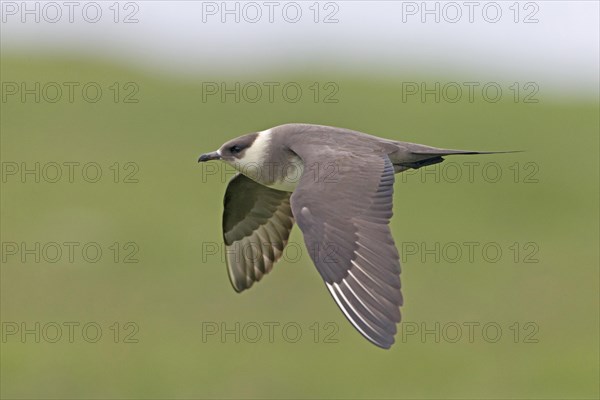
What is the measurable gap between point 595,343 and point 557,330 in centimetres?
43

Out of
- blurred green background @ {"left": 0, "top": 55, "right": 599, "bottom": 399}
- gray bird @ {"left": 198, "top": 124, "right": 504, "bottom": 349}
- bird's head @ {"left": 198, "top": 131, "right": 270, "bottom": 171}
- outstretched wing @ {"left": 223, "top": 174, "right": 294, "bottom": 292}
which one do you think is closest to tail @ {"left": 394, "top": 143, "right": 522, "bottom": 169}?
gray bird @ {"left": 198, "top": 124, "right": 504, "bottom": 349}

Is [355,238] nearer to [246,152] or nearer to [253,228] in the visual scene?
[246,152]

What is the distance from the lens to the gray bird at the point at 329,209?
21.7 feet

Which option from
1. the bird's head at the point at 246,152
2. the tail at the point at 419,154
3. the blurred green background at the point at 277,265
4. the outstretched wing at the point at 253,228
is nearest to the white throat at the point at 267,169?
the bird's head at the point at 246,152

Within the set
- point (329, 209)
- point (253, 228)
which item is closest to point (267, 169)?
point (253, 228)

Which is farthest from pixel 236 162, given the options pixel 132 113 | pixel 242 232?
pixel 132 113

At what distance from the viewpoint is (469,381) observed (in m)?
13.4

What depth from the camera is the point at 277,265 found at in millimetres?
14633

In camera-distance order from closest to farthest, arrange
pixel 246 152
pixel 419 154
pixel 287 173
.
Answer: pixel 419 154 < pixel 287 173 < pixel 246 152

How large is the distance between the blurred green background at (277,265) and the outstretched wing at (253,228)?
3758 mm

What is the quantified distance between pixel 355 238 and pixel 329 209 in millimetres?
206

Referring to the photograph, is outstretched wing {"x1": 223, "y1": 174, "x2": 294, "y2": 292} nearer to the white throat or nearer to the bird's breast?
the white throat

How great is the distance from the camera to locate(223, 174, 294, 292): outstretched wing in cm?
853

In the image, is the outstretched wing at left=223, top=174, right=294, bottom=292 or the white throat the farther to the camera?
the outstretched wing at left=223, top=174, right=294, bottom=292
